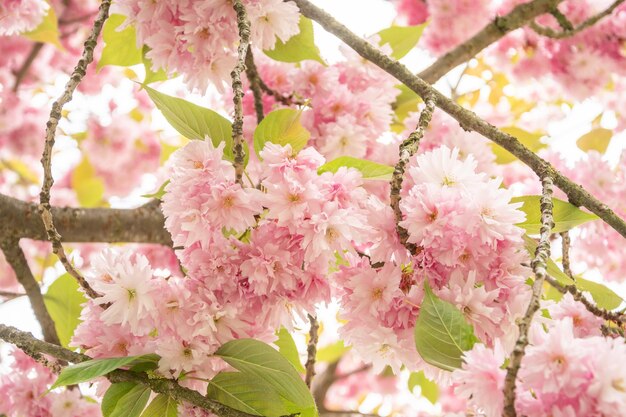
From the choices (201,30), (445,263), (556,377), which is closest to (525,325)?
(556,377)

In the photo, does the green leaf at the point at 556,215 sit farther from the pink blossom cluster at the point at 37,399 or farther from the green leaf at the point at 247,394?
the pink blossom cluster at the point at 37,399

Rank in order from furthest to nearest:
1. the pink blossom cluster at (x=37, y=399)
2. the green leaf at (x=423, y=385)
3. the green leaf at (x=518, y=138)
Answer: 1. the green leaf at (x=423, y=385)
2. the green leaf at (x=518, y=138)
3. the pink blossom cluster at (x=37, y=399)

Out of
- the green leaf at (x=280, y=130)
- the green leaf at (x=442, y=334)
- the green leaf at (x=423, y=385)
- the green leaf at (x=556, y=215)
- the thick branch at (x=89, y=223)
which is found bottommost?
the green leaf at (x=442, y=334)

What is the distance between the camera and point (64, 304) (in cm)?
146

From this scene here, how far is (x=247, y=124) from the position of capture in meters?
1.40

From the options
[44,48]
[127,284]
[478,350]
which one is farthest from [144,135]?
[478,350]

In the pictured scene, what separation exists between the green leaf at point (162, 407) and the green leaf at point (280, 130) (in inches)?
15.2

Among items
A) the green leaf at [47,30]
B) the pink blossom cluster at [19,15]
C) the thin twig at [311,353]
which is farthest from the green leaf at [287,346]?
the green leaf at [47,30]

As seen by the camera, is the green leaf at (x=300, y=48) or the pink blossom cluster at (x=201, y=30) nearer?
the pink blossom cluster at (x=201, y=30)

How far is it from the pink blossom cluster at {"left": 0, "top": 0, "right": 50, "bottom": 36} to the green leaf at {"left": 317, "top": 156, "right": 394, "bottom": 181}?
1.08 m

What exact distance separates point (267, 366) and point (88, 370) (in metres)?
0.23

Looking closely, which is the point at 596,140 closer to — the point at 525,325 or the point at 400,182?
the point at 400,182

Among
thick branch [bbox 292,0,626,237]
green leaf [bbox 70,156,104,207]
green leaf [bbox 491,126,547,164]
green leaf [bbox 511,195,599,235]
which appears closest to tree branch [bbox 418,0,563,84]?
green leaf [bbox 491,126,547,164]

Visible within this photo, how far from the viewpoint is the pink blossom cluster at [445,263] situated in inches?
31.6
